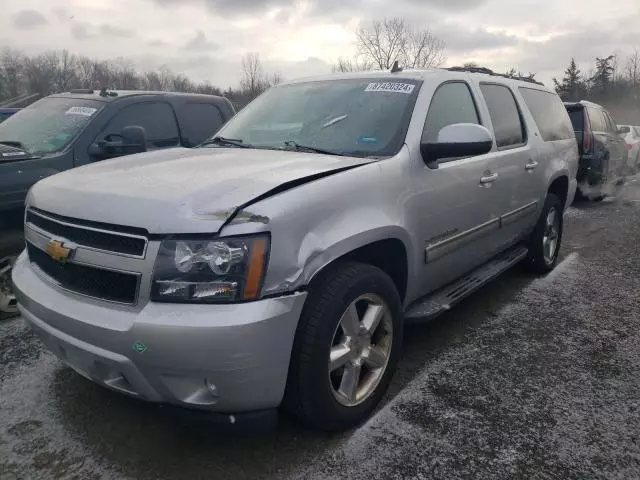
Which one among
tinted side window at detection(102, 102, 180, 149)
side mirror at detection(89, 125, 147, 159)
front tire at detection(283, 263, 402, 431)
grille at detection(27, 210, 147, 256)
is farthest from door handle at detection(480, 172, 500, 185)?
tinted side window at detection(102, 102, 180, 149)

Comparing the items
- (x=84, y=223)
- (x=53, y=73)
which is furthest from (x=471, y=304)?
(x=53, y=73)

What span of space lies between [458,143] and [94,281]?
1.98 metres

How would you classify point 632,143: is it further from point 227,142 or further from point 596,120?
point 227,142

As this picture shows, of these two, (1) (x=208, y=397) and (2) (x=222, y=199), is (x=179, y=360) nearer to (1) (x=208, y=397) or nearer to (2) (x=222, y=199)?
(1) (x=208, y=397)

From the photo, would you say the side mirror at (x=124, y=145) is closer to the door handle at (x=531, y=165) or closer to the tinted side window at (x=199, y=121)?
the tinted side window at (x=199, y=121)

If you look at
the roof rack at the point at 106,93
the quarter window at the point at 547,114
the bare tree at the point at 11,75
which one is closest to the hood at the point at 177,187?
the roof rack at the point at 106,93

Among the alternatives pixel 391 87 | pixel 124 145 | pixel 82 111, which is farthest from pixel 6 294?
pixel 391 87

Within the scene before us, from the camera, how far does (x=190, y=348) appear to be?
1.95m

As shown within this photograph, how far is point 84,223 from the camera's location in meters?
2.22

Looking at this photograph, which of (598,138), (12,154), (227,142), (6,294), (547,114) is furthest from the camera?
(598,138)

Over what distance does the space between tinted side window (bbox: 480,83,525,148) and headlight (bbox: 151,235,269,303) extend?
8.63 ft

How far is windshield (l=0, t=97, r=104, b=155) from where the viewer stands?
4613mm

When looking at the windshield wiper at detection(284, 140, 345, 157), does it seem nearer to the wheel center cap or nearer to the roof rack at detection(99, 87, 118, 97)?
Result: the wheel center cap

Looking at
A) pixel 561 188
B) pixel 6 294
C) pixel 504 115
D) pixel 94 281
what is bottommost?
pixel 6 294
